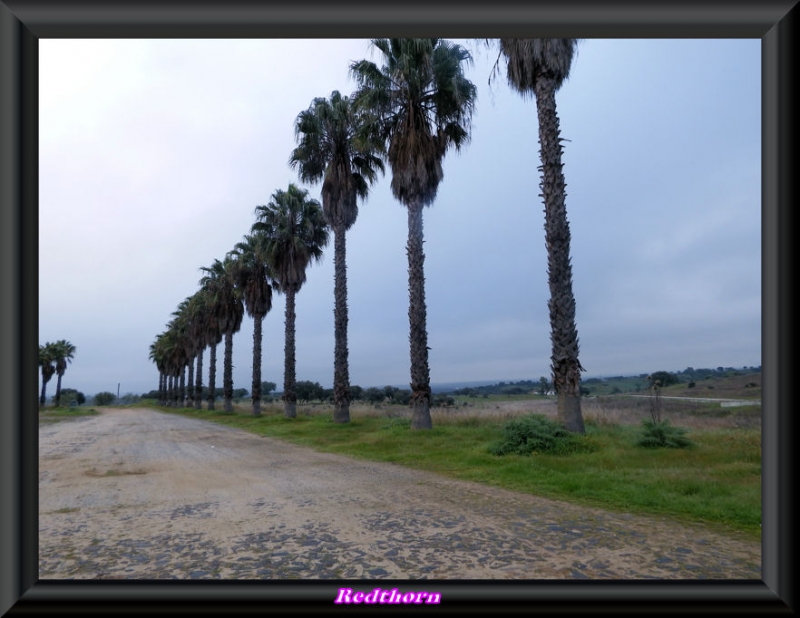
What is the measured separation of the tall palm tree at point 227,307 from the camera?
48031mm

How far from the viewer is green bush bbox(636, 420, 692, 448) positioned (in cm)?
1173

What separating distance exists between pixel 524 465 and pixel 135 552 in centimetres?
759

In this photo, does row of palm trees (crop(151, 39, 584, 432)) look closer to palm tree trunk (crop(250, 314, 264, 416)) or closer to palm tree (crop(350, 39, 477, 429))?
palm tree (crop(350, 39, 477, 429))

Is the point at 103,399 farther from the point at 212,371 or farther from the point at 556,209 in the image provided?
the point at 556,209

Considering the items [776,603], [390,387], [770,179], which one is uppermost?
[770,179]

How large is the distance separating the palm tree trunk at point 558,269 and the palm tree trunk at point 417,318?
6.14 metres

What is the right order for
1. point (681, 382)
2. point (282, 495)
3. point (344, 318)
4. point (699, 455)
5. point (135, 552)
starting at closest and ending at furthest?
point (135, 552), point (282, 495), point (699, 455), point (344, 318), point (681, 382)

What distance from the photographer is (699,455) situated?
10.6 metres

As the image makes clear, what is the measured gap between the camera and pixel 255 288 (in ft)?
132

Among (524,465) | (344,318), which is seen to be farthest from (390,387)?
(524,465)

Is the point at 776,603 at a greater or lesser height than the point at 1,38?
lesser

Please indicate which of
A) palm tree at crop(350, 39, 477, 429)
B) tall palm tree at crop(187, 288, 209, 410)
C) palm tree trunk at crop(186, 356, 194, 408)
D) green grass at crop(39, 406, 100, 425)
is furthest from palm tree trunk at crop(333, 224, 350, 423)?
palm tree trunk at crop(186, 356, 194, 408)

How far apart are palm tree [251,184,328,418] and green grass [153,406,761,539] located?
50.8ft

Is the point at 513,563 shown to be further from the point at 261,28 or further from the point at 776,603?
the point at 261,28
